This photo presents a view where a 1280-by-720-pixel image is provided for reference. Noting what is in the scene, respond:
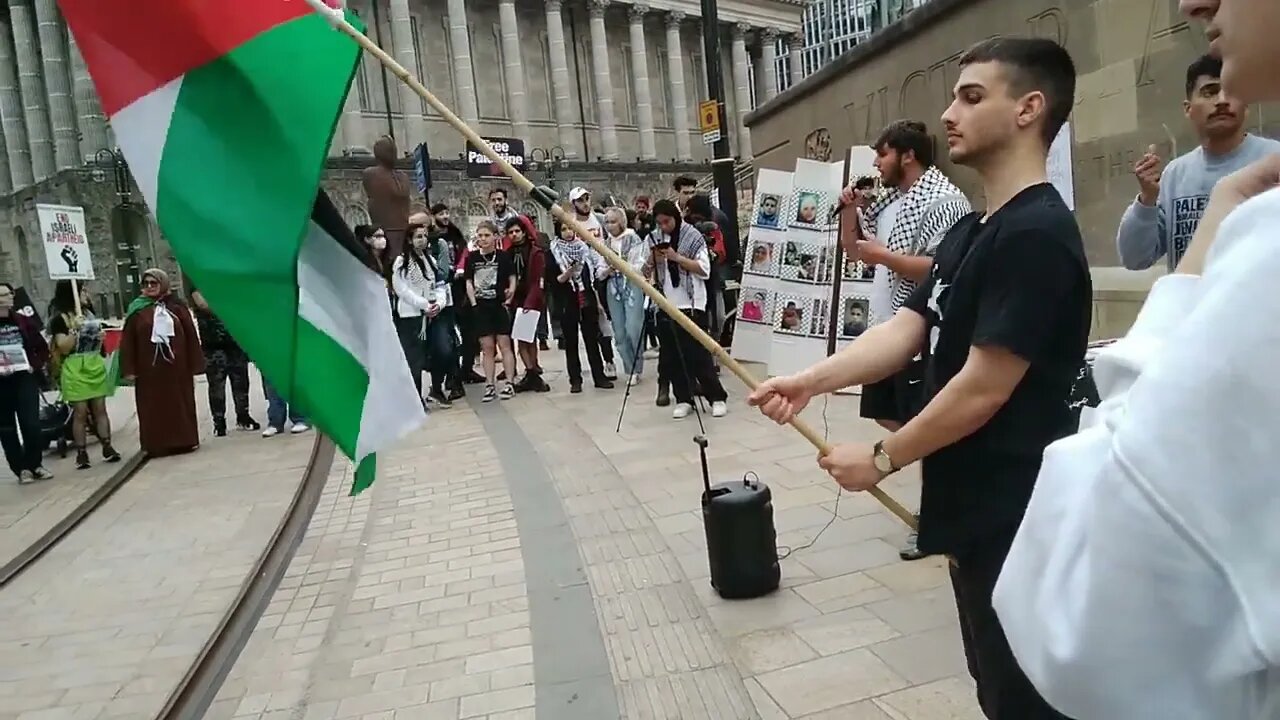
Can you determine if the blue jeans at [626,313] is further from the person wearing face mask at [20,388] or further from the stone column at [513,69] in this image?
the stone column at [513,69]

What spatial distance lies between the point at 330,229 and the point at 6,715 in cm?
318

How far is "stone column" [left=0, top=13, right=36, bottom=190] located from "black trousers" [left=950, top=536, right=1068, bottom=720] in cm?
5123

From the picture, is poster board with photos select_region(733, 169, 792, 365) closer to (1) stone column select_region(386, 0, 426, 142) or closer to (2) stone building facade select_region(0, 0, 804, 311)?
(2) stone building facade select_region(0, 0, 804, 311)

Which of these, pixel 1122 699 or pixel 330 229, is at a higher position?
pixel 330 229

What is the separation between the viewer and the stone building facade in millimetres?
36188

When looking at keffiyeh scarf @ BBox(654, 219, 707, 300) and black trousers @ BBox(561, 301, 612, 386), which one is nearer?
keffiyeh scarf @ BBox(654, 219, 707, 300)

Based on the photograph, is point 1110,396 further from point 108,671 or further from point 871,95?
point 871,95

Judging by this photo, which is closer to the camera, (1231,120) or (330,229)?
(330,229)

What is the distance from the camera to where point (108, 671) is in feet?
15.4

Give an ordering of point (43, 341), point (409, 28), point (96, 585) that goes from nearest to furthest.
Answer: point (96, 585) → point (43, 341) → point (409, 28)

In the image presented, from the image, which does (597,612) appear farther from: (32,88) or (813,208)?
(32,88)

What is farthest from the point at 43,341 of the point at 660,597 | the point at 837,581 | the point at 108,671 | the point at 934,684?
the point at 934,684

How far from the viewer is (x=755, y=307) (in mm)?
8938

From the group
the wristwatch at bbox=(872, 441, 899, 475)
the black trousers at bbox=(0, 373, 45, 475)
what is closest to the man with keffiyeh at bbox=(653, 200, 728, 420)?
the wristwatch at bbox=(872, 441, 899, 475)
